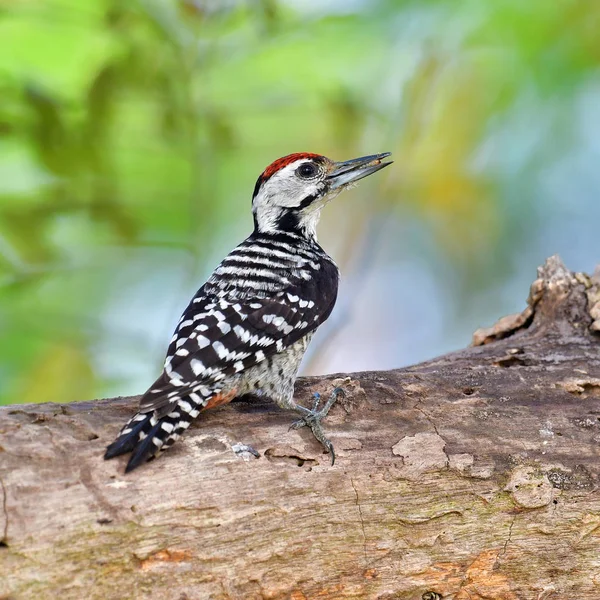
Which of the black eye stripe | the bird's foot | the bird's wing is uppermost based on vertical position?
the black eye stripe

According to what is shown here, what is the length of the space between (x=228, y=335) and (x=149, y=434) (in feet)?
2.46

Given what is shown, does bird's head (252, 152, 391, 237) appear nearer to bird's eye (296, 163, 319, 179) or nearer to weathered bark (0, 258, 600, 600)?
bird's eye (296, 163, 319, 179)

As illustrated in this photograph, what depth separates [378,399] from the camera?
11.9 feet

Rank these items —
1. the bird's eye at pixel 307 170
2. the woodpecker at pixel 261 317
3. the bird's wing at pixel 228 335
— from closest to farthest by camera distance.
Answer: the woodpecker at pixel 261 317, the bird's wing at pixel 228 335, the bird's eye at pixel 307 170

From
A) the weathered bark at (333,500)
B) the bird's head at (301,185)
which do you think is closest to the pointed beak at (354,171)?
the bird's head at (301,185)

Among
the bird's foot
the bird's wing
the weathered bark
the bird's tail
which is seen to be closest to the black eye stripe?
the bird's wing

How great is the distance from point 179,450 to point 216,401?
18.3 inches

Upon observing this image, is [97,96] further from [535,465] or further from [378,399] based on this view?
[535,465]

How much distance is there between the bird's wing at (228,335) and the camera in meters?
3.26

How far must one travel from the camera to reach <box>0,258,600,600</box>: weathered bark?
2.70m

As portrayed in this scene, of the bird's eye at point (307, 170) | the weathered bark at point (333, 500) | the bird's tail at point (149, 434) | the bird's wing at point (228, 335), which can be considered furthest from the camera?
the bird's eye at point (307, 170)

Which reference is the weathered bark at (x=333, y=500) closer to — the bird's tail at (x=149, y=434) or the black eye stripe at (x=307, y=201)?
the bird's tail at (x=149, y=434)

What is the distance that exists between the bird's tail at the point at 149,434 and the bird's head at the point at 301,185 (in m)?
1.84

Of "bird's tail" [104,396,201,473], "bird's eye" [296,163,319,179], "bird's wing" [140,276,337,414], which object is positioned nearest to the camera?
"bird's tail" [104,396,201,473]
